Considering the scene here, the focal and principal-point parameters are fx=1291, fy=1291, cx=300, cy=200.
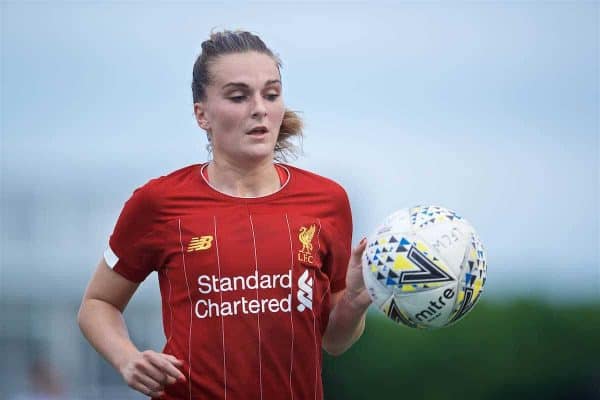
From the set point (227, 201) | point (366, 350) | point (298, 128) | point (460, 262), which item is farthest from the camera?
point (366, 350)

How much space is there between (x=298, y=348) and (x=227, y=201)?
2.21ft

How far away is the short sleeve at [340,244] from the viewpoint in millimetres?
5457

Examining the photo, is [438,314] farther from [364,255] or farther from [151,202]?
[151,202]

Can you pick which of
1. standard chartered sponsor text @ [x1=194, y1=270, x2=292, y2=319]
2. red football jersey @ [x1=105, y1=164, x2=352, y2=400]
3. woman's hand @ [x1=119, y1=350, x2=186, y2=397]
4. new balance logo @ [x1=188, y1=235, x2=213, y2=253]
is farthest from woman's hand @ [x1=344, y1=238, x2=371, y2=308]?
woman's hand @ [x1=119, y1=350, x2=186, y2=397]

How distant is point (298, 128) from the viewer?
5.71 m

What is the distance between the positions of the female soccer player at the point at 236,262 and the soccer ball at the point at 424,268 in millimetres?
222

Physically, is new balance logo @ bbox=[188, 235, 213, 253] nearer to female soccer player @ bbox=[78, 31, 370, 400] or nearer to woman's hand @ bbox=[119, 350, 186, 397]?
female soccer player @ bbox=[78, 31, 370, 400]

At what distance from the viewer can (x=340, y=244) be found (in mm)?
5488

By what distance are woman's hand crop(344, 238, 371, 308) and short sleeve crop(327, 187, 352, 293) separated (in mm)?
132

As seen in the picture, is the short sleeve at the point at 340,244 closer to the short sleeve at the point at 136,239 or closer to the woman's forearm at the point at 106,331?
the short sleeve at the point at 136,239

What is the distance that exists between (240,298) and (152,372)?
0.46 m

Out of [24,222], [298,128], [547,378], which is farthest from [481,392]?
[298,128]

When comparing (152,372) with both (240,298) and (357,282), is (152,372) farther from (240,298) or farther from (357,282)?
(357,282)

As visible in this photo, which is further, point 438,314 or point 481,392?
point 481,392
